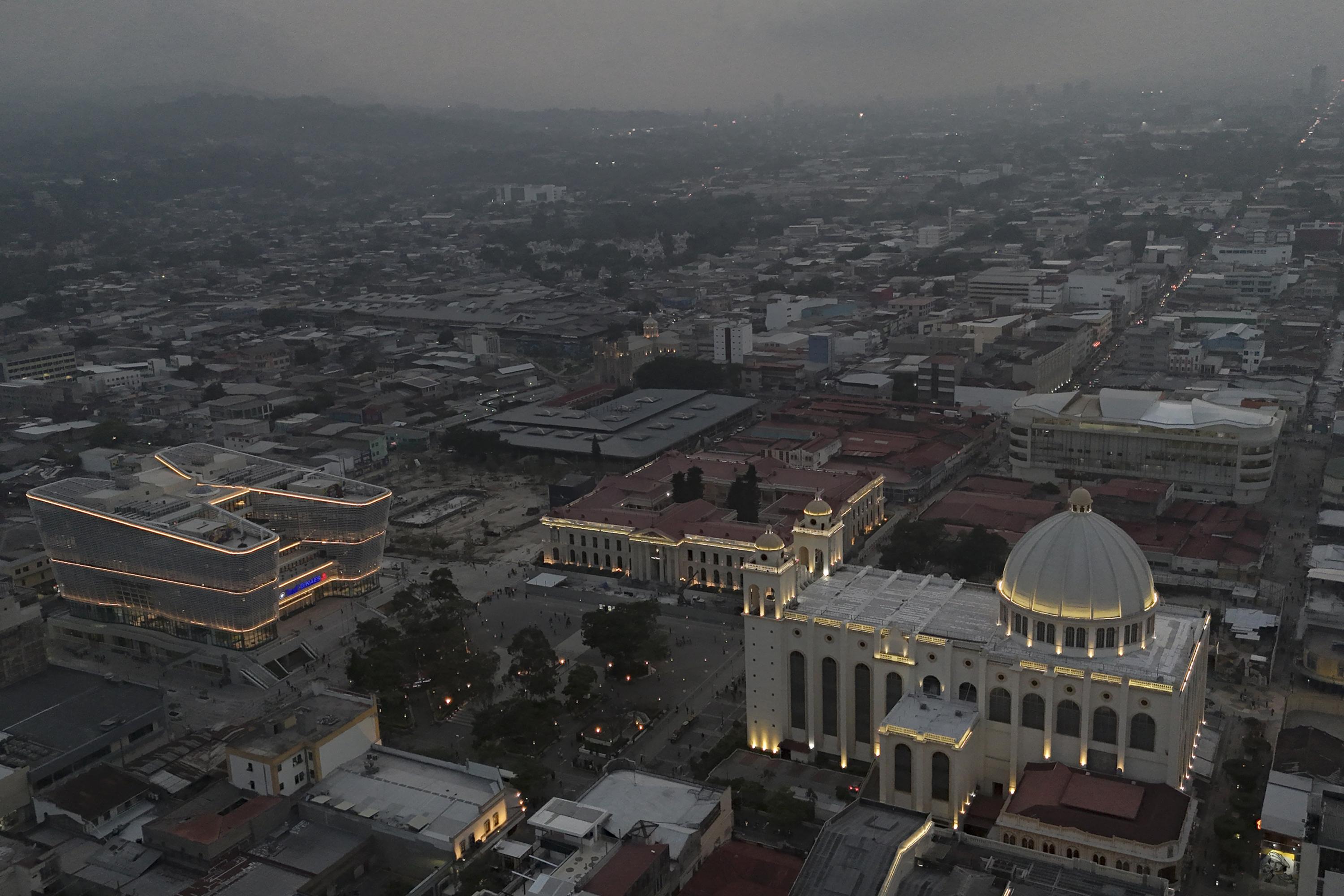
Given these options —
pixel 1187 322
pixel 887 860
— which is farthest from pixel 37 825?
pixel 1187 322

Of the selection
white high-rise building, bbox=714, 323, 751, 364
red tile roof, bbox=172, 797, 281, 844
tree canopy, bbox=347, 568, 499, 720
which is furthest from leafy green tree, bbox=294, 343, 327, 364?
red tile roof, bbox=172, 797, 281, 844

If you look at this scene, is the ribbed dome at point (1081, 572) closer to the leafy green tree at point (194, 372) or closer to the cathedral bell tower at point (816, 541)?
the cathedral bell tower at point (816, 541)

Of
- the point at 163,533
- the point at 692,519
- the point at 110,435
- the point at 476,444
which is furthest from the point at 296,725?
the point at 110,435

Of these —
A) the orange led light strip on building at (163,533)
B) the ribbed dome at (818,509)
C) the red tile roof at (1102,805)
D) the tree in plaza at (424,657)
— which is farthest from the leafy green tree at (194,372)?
the red tile roof at (1102,805)

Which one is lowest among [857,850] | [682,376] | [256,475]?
[682,376]

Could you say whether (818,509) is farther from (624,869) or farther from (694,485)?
(694,485)

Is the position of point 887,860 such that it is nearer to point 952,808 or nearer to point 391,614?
point 952,808

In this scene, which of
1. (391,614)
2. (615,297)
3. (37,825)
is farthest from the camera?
(615,297)
